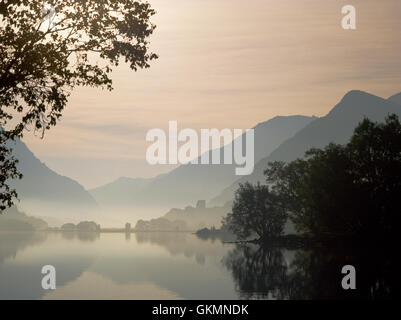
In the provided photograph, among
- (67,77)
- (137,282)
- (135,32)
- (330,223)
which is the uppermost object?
(135,32)

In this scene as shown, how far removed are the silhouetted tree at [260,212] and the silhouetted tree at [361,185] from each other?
66.9ft

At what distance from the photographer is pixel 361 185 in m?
88.1

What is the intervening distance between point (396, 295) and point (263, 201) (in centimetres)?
8508

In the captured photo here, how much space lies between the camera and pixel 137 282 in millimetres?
48531

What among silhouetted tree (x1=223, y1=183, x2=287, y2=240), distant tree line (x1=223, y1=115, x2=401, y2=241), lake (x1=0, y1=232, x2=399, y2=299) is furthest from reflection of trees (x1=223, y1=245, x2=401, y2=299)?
silhouetted tree (x1=223, y1=183, x2=287, y2=240)

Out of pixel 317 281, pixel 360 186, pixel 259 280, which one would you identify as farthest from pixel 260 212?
pixel 317 281

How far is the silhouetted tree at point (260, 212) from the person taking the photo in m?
115

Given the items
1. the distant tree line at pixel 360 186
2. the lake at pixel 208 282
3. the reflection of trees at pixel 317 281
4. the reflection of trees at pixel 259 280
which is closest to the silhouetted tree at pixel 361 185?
the distant tree line at pixel 360 186

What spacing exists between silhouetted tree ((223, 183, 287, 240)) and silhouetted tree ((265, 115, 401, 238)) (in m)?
20.4

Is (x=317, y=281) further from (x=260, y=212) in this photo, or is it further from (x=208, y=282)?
(x=260, y=212)

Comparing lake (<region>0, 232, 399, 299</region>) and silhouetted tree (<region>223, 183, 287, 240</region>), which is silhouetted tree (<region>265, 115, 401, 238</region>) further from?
lake (<region>0, 232, 399, 299</region>)

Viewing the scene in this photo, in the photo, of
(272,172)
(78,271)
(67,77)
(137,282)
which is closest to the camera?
(67,77)

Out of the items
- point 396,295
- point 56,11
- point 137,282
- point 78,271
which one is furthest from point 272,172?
point 56,11
